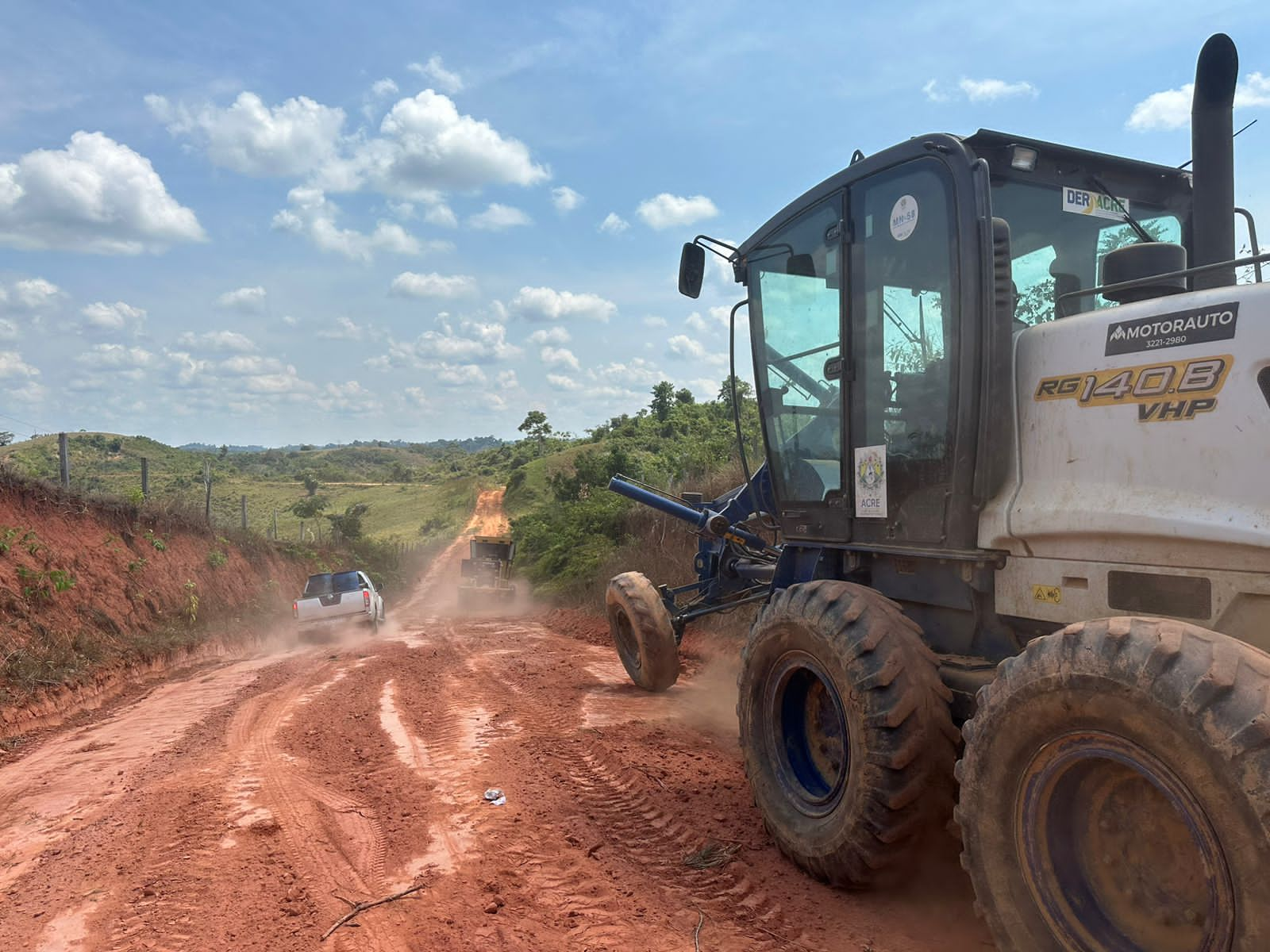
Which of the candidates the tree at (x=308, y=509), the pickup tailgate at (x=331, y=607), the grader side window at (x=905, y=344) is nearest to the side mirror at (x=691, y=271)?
the grader side window at (x=905, y=344)

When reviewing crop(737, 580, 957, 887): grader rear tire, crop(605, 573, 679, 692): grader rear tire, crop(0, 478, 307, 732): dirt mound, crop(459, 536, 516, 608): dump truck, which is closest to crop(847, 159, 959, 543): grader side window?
crop(737, 580, 957, 887): grader rear tire

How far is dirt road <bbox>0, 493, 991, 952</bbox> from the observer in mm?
3852

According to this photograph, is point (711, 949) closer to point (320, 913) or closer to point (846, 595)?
point (846, 595)

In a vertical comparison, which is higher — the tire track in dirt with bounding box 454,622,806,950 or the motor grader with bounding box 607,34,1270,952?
the motor grader with bounding box 607,34,1270,952

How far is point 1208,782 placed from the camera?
2250 millimetres

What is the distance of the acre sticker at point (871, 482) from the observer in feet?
14.4

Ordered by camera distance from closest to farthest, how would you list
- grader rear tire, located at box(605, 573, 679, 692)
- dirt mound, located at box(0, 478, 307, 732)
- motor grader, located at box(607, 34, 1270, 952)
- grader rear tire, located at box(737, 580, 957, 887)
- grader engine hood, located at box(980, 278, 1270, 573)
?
motor grader, located at box(607, 34, 1270, 952)
grader engine hood, located at box(980, 278, 1270, 573)
grader rear tire, located at box(737, 580, 957, 887)
grader rear tire, located at box(605, 573, 679, 692)
dirt mound, located at box(0, 478, 307, 732)

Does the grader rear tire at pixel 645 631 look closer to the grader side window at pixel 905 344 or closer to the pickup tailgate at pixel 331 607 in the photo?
the grader side window at pixel 905 344

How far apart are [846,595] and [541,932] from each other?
207 centimetres

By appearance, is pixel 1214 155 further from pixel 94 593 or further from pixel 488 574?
pixel 488 574

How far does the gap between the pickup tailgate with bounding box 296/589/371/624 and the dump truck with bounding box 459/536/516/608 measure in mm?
7495

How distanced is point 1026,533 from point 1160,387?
78 cm

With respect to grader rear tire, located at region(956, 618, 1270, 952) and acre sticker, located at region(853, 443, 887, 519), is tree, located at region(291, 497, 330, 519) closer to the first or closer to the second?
acre sticker, located at region(853, 443, 887, 519)

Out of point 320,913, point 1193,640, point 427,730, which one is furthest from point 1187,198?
point 427,730
